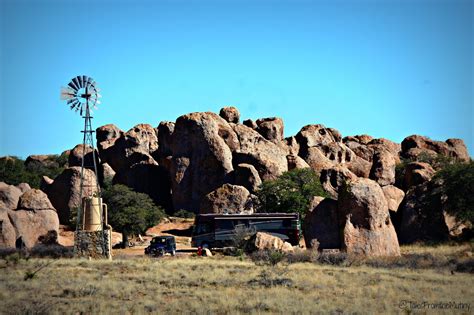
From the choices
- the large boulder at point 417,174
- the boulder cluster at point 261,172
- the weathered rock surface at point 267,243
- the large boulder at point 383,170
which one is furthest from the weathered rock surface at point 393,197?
the large boulder at point 383,170

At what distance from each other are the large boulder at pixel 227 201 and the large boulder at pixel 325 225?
18581 mm

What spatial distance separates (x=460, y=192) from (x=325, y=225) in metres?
13.8

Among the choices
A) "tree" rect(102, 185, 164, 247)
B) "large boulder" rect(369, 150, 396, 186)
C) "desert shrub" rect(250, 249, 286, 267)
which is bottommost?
"desert shrub" rect(250, 249, 286, 267)

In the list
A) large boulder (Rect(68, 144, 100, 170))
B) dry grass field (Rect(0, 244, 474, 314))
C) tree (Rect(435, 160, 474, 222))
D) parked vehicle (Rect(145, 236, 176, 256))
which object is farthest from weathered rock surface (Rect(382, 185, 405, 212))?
large boulder (Rect(68, 144, 100, 170))

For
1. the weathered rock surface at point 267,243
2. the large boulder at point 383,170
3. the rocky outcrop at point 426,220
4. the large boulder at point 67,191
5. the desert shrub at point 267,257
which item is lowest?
the desert shrub at point 267,257

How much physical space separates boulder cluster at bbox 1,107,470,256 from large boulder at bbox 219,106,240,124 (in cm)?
15

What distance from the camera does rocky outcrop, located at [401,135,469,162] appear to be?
313 ft

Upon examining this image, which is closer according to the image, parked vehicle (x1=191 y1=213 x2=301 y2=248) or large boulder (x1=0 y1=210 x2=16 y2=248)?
large boulder (x1=0 y1=210 x2=16 y2=248)

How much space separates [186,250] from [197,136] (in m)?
24.8

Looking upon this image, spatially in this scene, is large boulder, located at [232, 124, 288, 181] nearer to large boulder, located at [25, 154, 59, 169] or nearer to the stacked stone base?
the stacked stone base

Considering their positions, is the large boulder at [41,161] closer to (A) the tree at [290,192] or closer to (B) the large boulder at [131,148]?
(B) the large boulder at [131,148]

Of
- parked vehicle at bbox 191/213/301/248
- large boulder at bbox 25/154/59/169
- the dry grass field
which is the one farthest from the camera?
large boulder at bbox 25/154/59/169

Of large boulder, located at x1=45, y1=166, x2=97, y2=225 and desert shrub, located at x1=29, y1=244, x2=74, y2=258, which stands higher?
large boulder, located at x1=45, y1=166, x2=97, y2=225

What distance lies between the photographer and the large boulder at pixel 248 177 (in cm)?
6806
